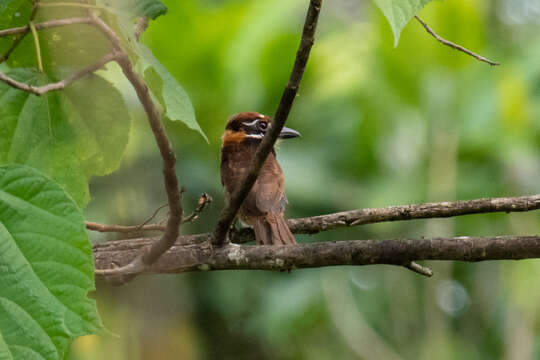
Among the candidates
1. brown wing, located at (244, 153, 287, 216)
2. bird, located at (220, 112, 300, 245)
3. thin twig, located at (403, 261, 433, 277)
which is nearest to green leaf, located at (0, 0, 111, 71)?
thin twig, located at (403, 261, 433, 277)

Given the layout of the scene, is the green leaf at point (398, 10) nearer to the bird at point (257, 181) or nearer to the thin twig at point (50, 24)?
the thin twig at point (50, 24)

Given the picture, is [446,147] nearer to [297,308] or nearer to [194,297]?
[297,308]

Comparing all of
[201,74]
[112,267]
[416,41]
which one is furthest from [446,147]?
[112,267]

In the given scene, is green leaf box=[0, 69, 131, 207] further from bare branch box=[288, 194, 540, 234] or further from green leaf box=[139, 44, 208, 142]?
bare branch box=[288, 194, 540, 234]

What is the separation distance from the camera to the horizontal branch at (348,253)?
6.13ft

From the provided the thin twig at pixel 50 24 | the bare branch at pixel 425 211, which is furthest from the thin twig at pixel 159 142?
the bare branch at pixel 425 211

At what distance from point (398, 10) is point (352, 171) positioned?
15.0ft

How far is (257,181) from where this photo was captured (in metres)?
3.80

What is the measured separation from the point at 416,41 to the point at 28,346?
4.16 metres

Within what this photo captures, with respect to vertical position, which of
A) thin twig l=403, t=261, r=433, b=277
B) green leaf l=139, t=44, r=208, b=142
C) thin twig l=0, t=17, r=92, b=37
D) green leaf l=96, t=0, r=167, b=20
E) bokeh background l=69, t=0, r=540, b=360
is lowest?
bokeh background l=69, t=0, r=540, b=360

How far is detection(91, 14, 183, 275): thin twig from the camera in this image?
1.50 m

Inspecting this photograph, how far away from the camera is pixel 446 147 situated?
17.5 ft

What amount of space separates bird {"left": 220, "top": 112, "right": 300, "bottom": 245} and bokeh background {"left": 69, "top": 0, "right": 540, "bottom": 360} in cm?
102

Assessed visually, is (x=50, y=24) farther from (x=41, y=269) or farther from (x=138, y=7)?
(x=41, y=269)
